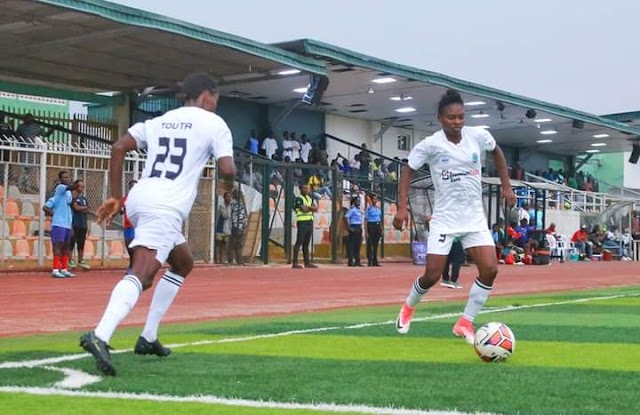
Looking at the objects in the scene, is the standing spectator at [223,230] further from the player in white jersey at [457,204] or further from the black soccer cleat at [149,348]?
the black soccer cleat at [149,348]

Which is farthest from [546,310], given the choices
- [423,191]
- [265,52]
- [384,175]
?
[384,175]

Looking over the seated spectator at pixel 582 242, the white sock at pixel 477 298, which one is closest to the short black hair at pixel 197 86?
the white sock at pixel 477 298

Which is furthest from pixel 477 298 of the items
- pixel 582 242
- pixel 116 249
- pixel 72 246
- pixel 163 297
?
pixel 582 242

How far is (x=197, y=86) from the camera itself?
672 cm

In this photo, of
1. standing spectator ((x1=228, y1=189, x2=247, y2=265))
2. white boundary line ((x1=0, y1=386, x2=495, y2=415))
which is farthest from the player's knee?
standing spectator ((x1=228, y1=189, x2=247, y2=265))

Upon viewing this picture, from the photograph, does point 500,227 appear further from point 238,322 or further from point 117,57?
point 238,322

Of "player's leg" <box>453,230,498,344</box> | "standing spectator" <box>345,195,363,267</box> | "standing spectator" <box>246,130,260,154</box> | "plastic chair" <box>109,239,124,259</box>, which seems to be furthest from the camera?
"standing spectator" <box>246,130,260,154</box>

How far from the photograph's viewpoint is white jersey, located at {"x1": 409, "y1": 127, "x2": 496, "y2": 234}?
833 cm

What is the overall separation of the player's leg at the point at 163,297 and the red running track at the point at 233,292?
300 centimetres

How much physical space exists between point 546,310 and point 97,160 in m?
13.2

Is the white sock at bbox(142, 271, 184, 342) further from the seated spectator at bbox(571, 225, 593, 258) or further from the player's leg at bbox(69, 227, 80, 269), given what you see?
the seated spectator at bbox(571, 225, 593, 258)

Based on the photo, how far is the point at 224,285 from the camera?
17812 mm

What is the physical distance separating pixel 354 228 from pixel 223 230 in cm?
393

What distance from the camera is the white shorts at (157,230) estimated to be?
6.29 meters
